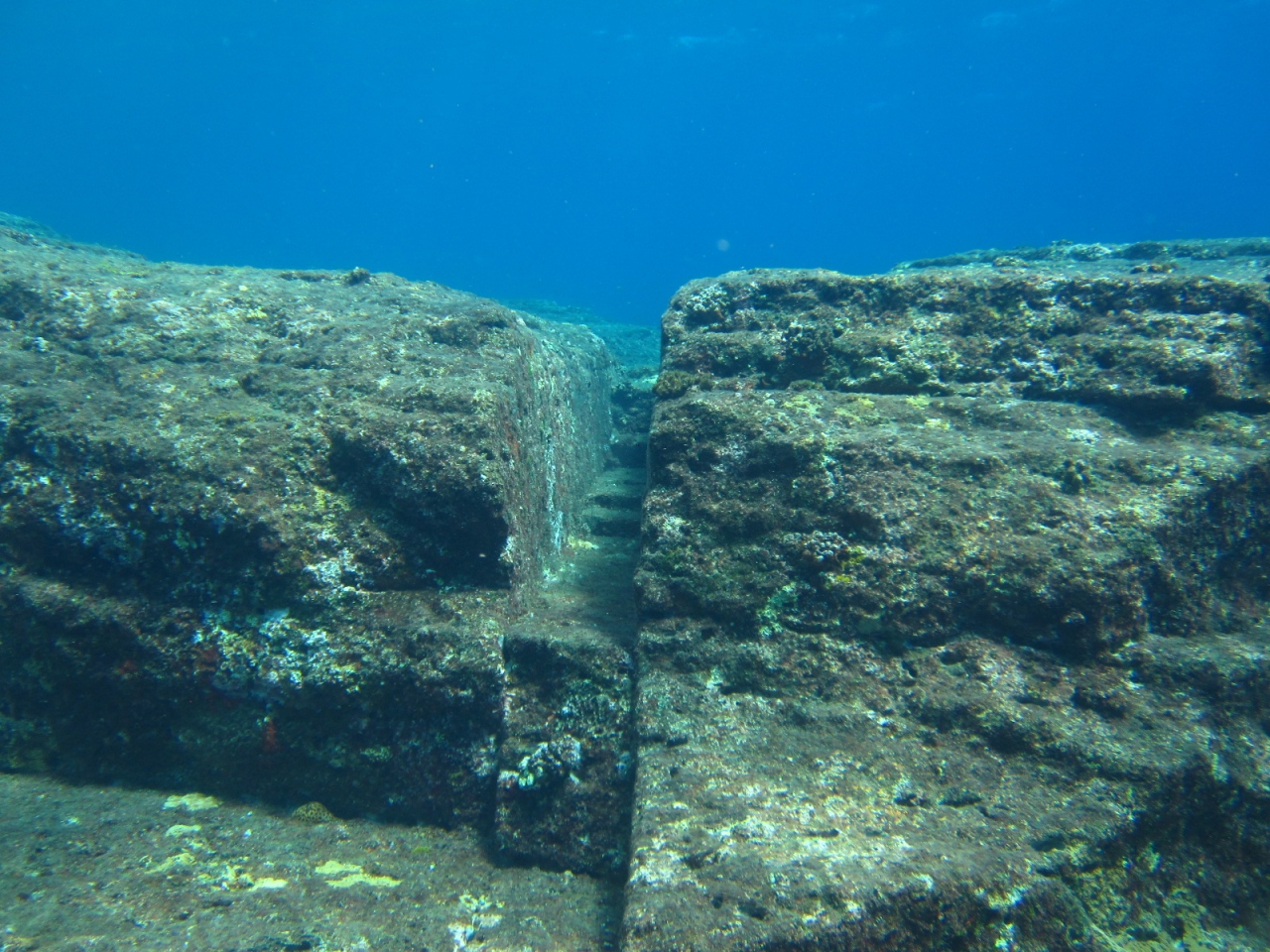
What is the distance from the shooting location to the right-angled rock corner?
272 cm

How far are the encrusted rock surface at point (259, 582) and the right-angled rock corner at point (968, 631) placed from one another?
128cm

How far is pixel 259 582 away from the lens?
401 centimetres

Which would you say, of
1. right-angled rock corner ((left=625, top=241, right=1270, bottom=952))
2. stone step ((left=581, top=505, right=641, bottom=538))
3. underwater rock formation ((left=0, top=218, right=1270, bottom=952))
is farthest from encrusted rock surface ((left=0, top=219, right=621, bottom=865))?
stone step ((left=581, top=505, right=641, bottom=538))

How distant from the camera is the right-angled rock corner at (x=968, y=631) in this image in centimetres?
272

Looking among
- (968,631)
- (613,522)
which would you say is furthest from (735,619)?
(613,522)

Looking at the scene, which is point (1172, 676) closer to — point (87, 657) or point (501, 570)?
point (501, 570)

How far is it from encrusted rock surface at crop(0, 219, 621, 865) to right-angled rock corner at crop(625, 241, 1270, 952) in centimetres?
128

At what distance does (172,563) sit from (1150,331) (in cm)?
748

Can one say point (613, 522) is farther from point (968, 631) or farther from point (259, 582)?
point (968, 631)

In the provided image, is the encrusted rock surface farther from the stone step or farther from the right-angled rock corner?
the stone step

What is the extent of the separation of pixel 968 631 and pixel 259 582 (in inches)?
177

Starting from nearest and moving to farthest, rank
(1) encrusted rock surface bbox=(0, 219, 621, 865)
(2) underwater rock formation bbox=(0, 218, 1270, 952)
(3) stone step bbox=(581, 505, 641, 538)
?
1. (2) underwater rock formation bbox=(0, 218, 1270, 952)
2. (1) encrusted rock surface bbox=(0, 219, 621, 865)
3. (3) stone step bbox=(581, 505, 641, 538)

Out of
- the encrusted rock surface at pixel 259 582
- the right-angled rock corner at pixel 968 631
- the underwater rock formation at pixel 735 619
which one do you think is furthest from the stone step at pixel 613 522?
the right-angled rock corner at pixel 968 631

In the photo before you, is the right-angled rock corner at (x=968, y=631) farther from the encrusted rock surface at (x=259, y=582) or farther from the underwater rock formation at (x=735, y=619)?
the encrusted rock surface at (x=259, y=582)
